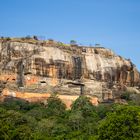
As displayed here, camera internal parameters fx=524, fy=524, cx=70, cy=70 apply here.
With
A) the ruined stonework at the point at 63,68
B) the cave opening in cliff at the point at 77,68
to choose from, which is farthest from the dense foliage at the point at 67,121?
the cave opening in cliff at the point at 77,68

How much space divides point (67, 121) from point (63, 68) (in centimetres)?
1770

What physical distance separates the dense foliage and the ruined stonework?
3.89 m

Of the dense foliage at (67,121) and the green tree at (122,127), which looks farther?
the dense foliage at (67,121)

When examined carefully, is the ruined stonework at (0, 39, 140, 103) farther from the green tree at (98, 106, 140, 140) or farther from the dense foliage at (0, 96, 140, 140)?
the green tree at (98, 106, 140, 140)

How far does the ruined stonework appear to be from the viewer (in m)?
89.8

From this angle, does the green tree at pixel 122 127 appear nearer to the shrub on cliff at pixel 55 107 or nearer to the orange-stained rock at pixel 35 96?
the shrub on cliff at pixel 55 107

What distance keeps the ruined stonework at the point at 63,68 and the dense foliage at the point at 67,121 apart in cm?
389

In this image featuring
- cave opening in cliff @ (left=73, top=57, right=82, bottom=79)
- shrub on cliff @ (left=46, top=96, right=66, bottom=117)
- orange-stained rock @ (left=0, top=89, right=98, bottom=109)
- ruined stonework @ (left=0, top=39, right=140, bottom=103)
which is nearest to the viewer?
shrub on cliff @ (left=46, top=96, right=66, bottom=117)

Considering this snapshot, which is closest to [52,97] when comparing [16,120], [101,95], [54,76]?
[54,76]

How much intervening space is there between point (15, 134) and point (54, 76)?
134ft

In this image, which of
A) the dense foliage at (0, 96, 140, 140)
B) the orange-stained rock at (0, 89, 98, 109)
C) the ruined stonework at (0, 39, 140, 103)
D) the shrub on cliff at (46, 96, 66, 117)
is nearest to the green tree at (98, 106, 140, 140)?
the dense foliage at (0, 96, 140, 140)

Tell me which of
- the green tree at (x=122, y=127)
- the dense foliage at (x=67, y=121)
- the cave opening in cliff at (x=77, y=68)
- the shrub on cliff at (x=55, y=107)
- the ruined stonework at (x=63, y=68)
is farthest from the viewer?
the cave opening in cliff at (x=77, y=68)

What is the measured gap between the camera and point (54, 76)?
298 ft

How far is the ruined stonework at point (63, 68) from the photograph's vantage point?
294ft
